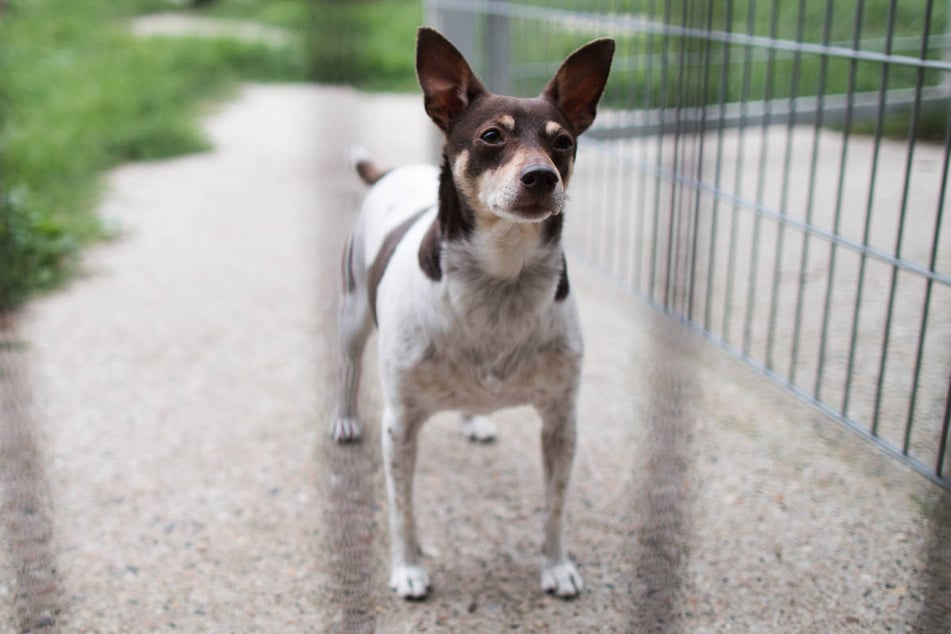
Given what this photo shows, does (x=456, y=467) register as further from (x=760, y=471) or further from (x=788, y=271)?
(x=788, y=271)

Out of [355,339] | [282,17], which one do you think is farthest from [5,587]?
[282,17]

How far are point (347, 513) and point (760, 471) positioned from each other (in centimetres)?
130

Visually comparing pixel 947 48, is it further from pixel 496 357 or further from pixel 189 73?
pixel 189 73

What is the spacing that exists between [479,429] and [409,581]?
89cm

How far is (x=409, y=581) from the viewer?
2.60m

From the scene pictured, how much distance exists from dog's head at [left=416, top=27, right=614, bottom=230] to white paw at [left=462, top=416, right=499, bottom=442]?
4.05ft

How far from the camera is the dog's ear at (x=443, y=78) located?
236cm

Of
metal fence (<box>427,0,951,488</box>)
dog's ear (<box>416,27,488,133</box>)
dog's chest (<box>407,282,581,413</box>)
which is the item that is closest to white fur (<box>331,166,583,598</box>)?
dog's chest (<box>407,282,581,413</box>)

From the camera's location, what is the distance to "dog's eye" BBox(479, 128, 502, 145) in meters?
2.26

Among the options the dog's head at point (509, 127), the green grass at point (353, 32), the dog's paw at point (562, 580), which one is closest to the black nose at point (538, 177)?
the dog's head at point (509, 127)

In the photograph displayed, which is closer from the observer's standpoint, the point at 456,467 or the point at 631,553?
the point at 631,553

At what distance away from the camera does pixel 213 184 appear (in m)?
6.80

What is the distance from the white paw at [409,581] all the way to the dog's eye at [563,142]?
1163 millimetres

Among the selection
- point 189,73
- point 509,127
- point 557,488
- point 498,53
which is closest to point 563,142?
point 509,127
